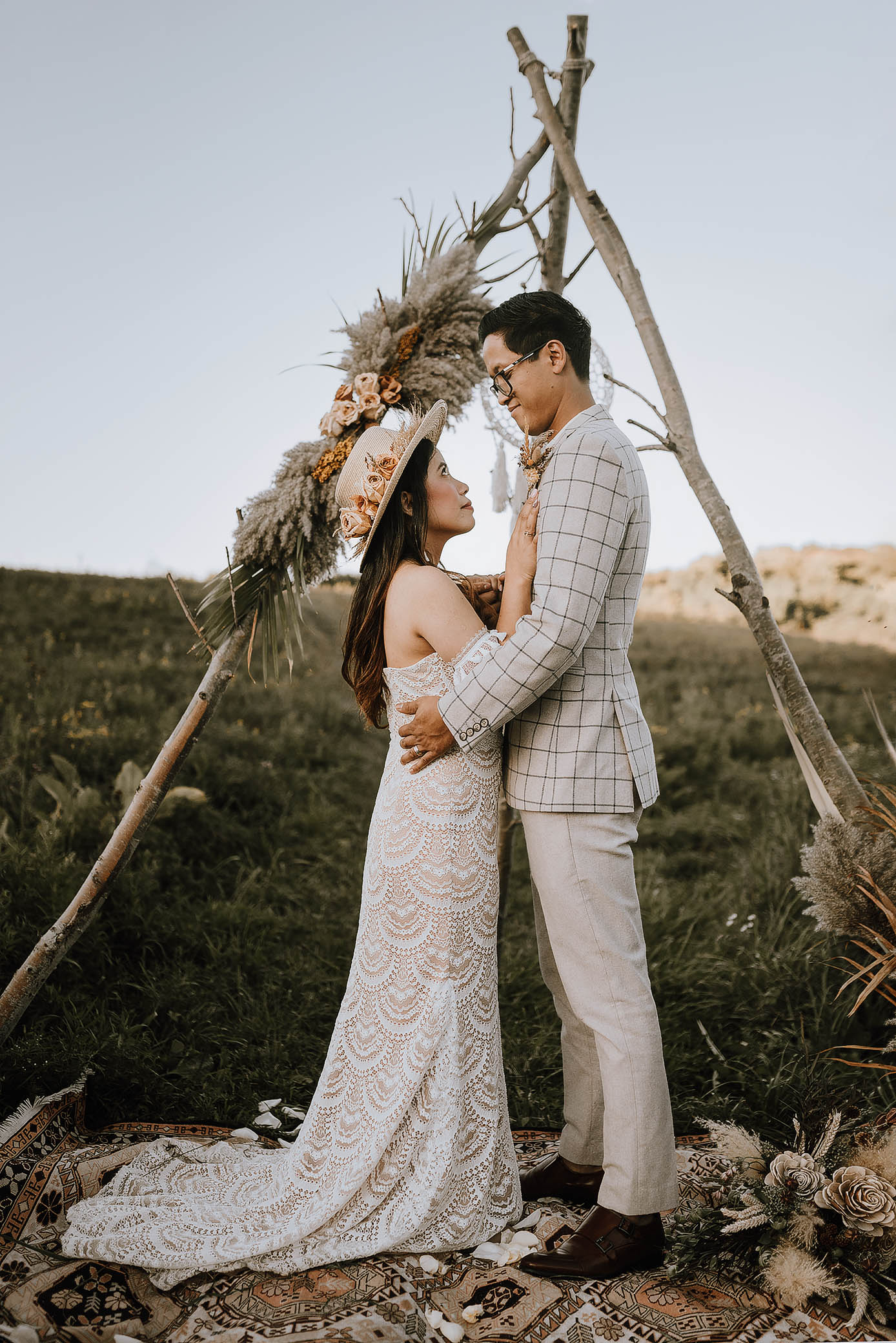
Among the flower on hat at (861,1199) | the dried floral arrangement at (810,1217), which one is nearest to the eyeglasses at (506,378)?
the dried floral arrangement at (810,1217)

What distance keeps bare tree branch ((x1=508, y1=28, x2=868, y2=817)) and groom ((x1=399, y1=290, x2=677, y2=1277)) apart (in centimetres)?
102

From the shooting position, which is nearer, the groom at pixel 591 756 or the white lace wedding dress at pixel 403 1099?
the groom at pixel 591 756

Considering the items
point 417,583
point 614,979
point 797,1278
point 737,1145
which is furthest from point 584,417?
point 797,1278

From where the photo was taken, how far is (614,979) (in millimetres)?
2568

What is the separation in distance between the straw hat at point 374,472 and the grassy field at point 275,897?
1.18 feet

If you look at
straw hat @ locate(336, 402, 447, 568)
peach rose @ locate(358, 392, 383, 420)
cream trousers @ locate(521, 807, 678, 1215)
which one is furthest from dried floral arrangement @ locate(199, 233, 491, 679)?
cream trousers @ locate(521, 807, 678, 1215)

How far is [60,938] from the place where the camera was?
11.5 feet

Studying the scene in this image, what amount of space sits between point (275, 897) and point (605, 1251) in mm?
3507

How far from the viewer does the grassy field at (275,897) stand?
385cm

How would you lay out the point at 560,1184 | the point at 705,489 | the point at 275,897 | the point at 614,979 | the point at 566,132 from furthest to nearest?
1. the point at 275,897
2. the point at 566,132
3. the point at 705,489
4. the point at 560,1184
5. the point at 614,979

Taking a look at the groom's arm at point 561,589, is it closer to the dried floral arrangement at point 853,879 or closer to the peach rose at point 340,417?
the peach rose at point 340,417

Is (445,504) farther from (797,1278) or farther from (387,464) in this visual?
(797,1278)

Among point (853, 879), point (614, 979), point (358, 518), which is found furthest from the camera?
point (853, 879)

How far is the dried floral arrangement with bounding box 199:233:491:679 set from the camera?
342cm
